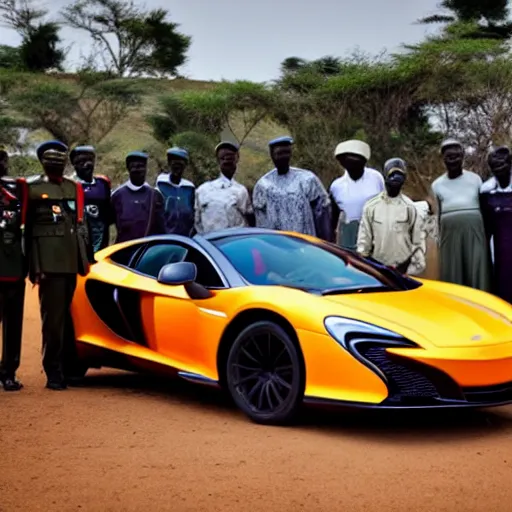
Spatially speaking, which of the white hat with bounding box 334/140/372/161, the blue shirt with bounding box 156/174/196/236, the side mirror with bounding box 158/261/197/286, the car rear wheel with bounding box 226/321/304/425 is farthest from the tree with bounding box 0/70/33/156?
the car rear wheel with bounding box 226/321/304/425

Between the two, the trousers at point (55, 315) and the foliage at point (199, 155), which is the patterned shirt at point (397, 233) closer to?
the trousers at point (55, 315)

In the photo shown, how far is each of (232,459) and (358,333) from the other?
3.71 feet

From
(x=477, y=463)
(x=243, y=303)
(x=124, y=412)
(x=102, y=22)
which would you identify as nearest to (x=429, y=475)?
(x=477, y=463)

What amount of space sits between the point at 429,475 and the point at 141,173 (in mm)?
5771

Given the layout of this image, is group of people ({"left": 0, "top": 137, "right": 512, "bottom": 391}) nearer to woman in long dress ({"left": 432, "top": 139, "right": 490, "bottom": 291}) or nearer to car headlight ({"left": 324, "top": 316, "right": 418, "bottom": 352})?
woman in long dress ({"left": 432, "top": 139, "right": 490, "bottom": 291})

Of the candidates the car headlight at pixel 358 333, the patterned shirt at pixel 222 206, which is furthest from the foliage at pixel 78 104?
the car headlight at pixel 358 333

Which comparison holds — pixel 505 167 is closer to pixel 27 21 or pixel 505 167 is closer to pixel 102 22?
pixel 102 22

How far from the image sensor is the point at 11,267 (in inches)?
316

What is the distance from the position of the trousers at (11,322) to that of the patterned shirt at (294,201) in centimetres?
257

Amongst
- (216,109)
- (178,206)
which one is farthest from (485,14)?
(178,206)

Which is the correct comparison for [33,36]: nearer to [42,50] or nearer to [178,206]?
[42,50]

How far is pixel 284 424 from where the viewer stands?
21.6 ft

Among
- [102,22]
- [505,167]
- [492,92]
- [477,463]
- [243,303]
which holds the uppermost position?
[102,22]

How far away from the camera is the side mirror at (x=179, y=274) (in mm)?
7285
